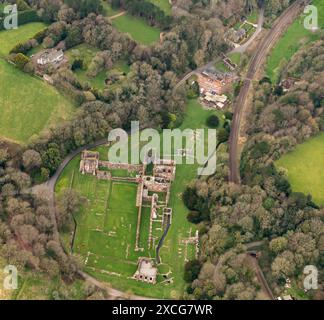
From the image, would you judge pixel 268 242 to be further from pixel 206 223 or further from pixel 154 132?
pixel 154 132

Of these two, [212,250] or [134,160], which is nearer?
[212,250]

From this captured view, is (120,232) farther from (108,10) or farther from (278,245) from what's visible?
(108,10)

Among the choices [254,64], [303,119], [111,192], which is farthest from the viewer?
[254,64]

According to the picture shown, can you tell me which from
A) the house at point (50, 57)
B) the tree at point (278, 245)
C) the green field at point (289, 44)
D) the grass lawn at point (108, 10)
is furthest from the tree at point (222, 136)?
the grass lawn at point (108, 10)

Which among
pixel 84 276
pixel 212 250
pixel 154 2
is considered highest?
pixel 154 2

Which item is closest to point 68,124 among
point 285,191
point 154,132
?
point 154,132

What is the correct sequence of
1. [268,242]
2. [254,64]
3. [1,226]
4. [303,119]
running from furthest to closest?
[254,64], [303,119], [268,242], [1,226]

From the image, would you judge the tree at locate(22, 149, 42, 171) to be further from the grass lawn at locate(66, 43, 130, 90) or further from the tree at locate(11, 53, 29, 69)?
the tree at locate(11, 53, 29, 69)
